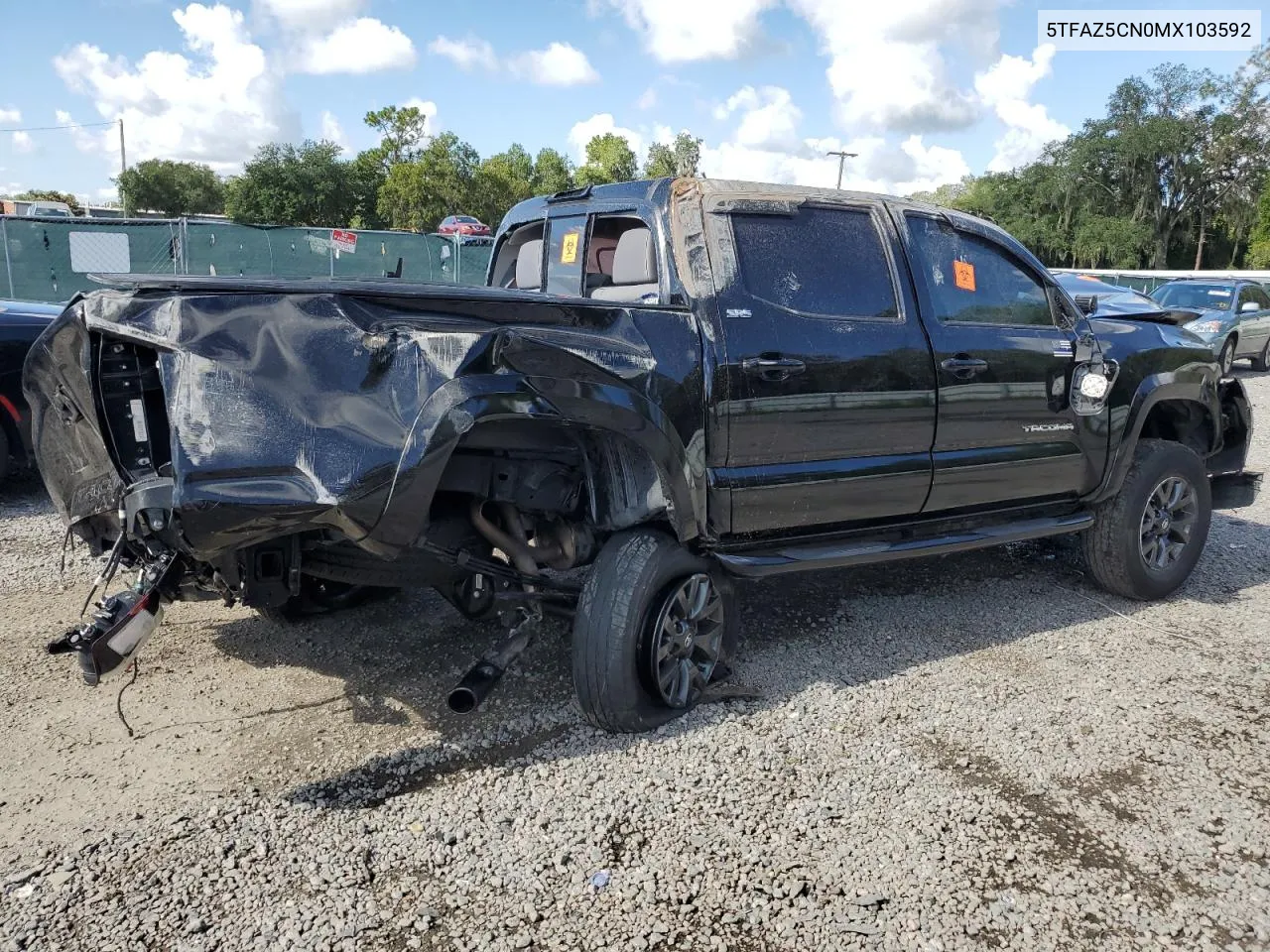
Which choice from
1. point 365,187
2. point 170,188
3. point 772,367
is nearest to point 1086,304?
point 772,367

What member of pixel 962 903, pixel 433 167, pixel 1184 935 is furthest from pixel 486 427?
pixel 433 167

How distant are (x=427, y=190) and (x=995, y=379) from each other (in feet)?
153

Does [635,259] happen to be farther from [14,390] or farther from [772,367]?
[14,390]

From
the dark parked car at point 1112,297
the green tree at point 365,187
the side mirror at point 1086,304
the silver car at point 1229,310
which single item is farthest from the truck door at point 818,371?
the green tree at point 365,187

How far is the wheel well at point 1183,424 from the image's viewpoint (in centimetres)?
529

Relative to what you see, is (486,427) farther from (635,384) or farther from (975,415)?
(975,415)

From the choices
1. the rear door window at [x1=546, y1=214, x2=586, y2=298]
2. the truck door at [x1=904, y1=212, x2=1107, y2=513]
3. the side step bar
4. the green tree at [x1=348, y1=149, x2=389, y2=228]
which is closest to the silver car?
the truck door at [x1=904, y1=212, x2=1107, y2=513]

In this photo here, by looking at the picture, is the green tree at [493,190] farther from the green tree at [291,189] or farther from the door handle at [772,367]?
the door handle at [772,367]

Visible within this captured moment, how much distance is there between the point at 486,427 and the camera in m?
3.03

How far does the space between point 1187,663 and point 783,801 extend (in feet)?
7.74

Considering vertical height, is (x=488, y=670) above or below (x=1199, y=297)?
below

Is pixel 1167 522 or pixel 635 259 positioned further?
pixel 1167 522

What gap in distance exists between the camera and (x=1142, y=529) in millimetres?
4969

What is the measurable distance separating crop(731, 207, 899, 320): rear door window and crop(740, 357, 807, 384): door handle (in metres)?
0.25
